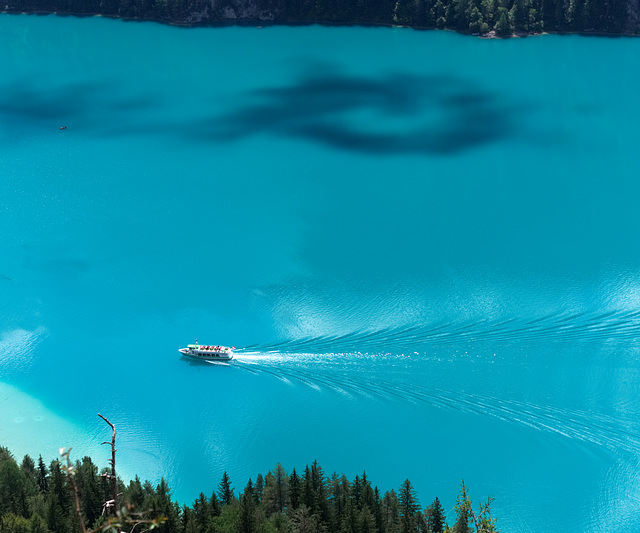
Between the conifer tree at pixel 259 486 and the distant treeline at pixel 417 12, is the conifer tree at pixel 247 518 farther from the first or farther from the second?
the distant treeline at pixel 417 12

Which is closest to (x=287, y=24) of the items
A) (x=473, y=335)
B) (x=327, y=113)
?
(x=327, y=113)

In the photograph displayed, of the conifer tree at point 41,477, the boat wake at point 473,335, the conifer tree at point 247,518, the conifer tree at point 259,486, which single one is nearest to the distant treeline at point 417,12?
the boat wake at point 473,335

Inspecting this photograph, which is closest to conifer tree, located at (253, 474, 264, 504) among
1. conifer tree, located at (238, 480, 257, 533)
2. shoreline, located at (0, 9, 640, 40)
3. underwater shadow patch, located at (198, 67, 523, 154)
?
conifer tree, located at (238, 480, 257, 533)

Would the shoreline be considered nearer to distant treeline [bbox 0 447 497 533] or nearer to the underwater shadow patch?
the underwater shadow patch

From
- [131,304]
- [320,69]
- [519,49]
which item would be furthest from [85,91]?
[519,49]

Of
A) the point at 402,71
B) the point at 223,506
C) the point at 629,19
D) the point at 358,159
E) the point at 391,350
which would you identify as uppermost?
the point at 629,19

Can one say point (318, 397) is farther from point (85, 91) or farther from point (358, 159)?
point (85, 91)
